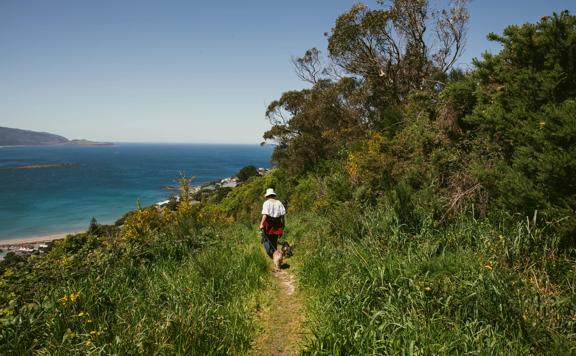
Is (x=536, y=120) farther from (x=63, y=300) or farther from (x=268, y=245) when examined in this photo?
(x=63, y=300)

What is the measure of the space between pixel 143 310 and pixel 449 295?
12.9ft

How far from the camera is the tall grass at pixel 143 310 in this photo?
11.7ft

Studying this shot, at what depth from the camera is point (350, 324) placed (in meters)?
3.69

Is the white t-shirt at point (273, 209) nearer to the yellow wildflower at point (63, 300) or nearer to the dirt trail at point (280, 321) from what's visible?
the dirt trail at point (280, 321)

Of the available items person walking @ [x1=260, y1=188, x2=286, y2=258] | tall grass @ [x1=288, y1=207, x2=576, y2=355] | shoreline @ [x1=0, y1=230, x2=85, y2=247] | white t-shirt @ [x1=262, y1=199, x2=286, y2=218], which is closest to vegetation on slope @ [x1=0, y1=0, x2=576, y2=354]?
tall grass @ [x1=288, y1=207, x2=576, y2=355]

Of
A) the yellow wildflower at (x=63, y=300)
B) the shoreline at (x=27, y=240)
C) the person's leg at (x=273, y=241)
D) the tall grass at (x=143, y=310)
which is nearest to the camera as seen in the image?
the tall grass at (x=143, y=310)

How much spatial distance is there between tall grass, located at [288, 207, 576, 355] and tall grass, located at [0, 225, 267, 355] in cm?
116

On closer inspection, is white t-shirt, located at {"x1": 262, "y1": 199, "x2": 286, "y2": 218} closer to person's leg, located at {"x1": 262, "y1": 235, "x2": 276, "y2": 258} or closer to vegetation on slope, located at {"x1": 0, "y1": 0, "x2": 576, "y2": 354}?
person's leg, located at {"x1": 262, "y1": 235, "x2": 276, "y2": 258}

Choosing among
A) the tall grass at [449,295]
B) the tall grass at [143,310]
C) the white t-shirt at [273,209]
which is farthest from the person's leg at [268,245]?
the tall grass at [449,295]

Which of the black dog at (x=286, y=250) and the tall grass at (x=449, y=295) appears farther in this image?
the black dog at (x=286, y=250)

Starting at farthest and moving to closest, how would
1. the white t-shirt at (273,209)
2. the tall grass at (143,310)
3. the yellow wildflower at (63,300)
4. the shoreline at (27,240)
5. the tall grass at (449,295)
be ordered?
1. the shoreline at (27,240)
2. the white t-shirt at (273,209)
3. the yellow wildflower at (63,300)
4. the tall grass at (143,310)
5. the tall grass at (449,295)

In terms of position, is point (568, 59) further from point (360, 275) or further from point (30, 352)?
point (30, 352)

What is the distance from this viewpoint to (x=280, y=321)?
4648mm

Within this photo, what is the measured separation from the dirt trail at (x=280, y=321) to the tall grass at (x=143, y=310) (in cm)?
21
